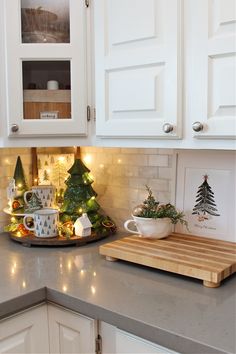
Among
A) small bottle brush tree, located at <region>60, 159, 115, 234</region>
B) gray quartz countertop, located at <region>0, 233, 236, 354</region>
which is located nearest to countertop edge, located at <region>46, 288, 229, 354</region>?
gray quartz countertop, located at <region>0, 233, 236, 354</region>

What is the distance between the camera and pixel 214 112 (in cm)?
133

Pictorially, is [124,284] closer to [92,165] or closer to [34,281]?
[34,281]

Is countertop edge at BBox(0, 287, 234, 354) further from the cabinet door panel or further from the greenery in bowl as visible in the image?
the greenery in bowl

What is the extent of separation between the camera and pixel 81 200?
1927 mm

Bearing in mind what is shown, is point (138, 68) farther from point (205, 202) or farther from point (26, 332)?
point (26, 332)

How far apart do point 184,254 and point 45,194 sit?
776 mm

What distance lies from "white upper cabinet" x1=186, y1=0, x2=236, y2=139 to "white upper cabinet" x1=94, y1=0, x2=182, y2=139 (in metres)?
0.06

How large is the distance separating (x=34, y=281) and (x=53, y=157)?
0.83 m

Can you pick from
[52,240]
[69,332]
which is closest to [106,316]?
[69,332]

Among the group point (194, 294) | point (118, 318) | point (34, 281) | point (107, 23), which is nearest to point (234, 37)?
point (107, 23)

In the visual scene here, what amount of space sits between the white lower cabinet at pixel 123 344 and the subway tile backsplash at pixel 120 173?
2.42 feet

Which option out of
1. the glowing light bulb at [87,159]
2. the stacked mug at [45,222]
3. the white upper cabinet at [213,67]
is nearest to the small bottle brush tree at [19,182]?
the stacked mug at [45,222]

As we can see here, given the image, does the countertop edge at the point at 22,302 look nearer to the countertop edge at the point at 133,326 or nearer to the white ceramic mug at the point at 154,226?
the countertop edge at the point at 133,326

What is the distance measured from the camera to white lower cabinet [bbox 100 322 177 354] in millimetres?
1148
